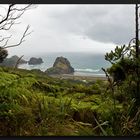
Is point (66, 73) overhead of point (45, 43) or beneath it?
beneath

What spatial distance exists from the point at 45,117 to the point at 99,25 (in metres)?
0.86

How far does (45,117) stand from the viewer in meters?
3.05

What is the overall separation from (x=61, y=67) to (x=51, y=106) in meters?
0.32

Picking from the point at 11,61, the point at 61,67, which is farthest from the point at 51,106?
the point at 11,61

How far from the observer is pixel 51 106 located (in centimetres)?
308

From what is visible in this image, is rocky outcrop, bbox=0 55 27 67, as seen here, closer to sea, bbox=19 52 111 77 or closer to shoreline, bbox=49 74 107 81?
sea, bbox=19 52 111 77

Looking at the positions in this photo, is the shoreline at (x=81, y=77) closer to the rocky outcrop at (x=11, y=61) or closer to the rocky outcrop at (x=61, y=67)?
the rocky outcrop at (x=61, y=67)

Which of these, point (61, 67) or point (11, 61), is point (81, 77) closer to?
point (61, 67)

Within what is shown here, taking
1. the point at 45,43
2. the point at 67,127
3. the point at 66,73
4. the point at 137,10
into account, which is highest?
the point at 137,10

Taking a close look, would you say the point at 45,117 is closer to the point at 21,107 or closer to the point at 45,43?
the point at 21,107

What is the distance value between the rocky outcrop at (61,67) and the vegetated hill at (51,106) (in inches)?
2.7

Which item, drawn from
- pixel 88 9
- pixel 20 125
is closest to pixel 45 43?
pixel 88 9

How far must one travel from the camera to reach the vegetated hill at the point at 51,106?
303 cm

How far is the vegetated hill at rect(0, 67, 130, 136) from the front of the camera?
3031 mm
